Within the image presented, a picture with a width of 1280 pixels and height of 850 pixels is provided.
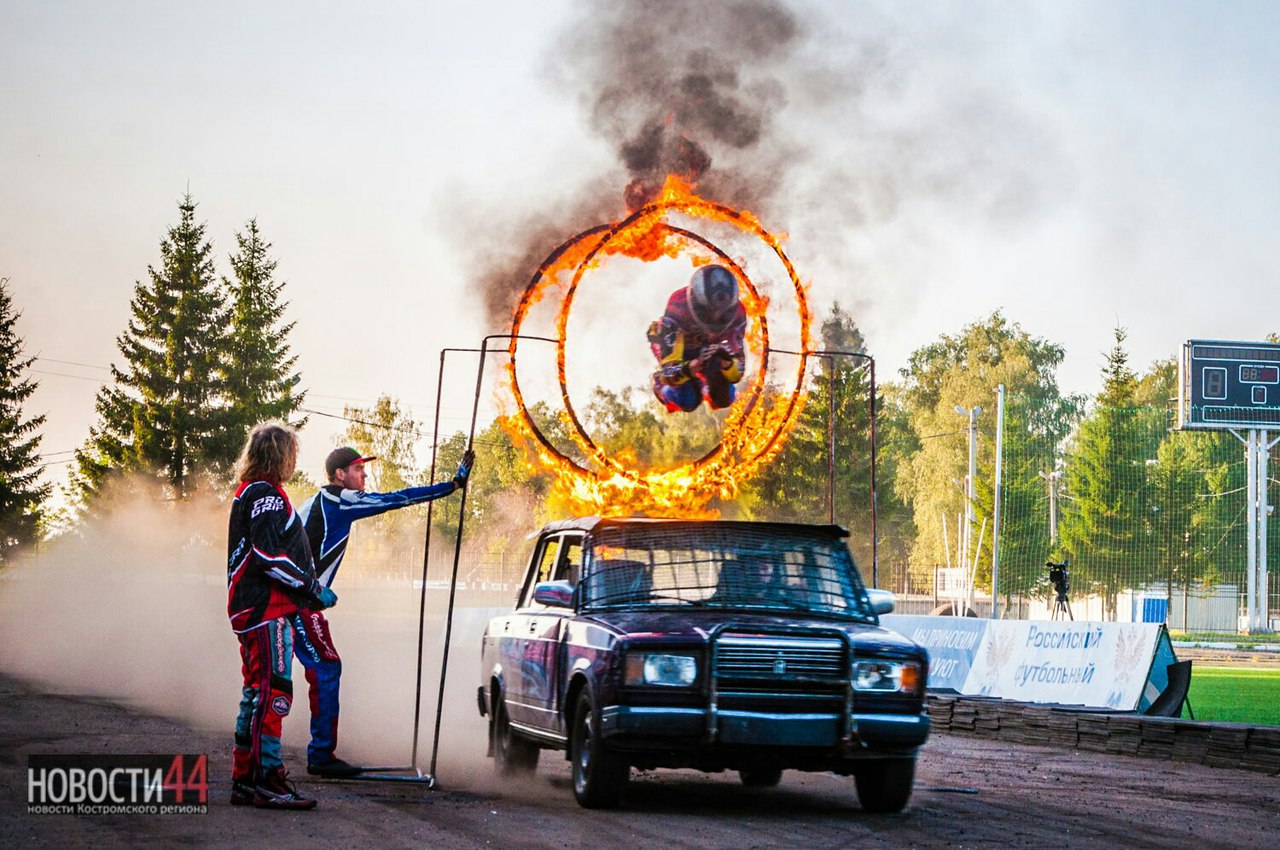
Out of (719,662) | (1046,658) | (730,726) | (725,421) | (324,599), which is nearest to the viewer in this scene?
(730,726)

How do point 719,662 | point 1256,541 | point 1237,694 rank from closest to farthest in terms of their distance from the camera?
1. point 719,662
2. point 1237,694
3. point 1256,541

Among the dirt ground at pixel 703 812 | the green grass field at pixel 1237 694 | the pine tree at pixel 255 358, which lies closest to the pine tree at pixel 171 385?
the pine tree at pixel 255 358

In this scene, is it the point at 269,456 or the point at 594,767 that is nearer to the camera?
the point at 269,456

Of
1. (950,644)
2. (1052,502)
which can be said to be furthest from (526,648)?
(1052,502)

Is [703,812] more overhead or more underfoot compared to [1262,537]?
more underfoot

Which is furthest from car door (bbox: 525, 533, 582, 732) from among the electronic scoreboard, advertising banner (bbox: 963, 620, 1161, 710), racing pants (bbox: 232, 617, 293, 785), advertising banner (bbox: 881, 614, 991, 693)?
the electronic scoreboard

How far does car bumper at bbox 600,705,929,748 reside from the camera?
362 inches

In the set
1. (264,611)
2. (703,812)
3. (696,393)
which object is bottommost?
(703,812)

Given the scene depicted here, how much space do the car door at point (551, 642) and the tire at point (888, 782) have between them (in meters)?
1.98

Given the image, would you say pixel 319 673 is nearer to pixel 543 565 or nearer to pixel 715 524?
pixel 543 565

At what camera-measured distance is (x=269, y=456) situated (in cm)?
937

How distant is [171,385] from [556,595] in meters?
53.3

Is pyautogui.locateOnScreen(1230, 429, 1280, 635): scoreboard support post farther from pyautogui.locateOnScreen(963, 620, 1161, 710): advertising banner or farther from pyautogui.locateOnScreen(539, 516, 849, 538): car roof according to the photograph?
pyautogui.locateOnScreen(539, 516, 849, 538): car roof

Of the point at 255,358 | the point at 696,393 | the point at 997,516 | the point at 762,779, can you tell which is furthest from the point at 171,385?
the point at 762,779
